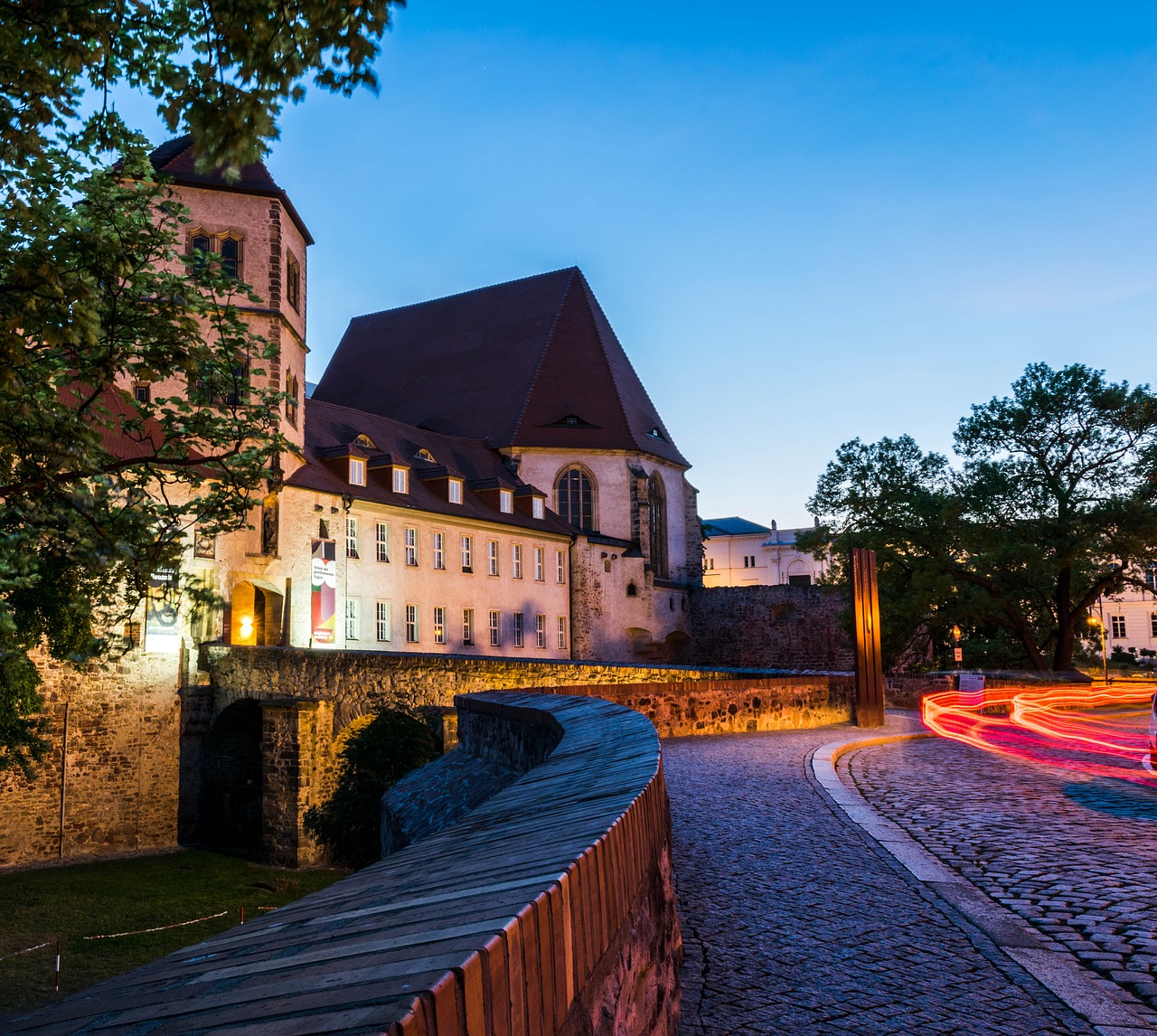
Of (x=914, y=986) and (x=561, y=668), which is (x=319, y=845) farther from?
(x=914, y=986)

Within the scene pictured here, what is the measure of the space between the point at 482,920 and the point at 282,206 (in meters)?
33.1

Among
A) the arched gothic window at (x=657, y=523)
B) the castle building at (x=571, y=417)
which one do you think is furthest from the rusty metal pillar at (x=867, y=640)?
the arched gothic window at (x=657, y=523)

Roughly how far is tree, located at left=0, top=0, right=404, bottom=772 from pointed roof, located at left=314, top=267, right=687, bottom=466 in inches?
1414

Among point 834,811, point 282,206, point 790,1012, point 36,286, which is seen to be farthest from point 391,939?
point 282,206

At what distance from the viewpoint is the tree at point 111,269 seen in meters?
6.27

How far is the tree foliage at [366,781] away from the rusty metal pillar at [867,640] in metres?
9.60

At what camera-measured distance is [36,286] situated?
7.20 m

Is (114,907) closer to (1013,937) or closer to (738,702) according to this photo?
(738,702)

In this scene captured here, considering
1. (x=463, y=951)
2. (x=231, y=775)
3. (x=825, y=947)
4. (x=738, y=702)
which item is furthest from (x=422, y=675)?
(x=463, y=951)

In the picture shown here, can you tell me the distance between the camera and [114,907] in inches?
826

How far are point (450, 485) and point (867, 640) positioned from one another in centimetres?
2234

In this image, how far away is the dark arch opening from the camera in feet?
92.8

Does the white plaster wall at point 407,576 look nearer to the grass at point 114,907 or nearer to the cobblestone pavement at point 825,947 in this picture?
the grass at point 114,907

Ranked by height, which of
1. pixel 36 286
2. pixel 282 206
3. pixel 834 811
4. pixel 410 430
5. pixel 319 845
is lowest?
pixel 319 845
